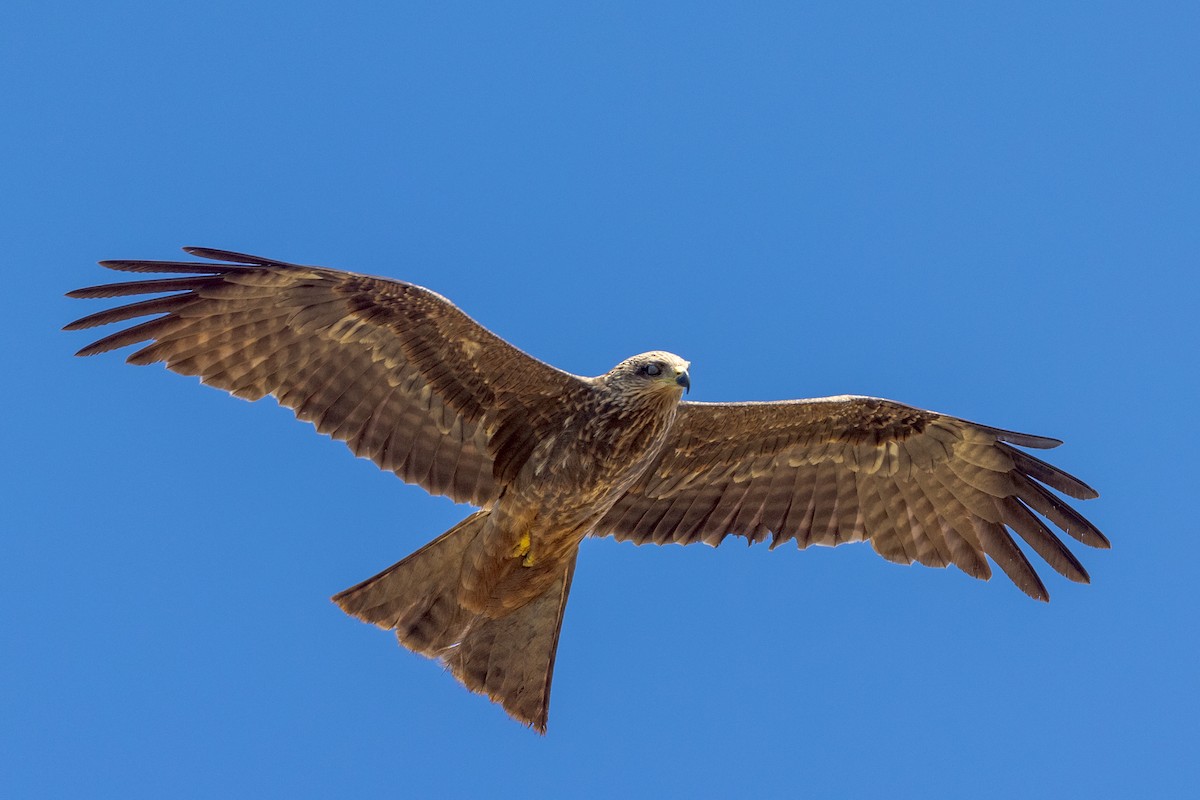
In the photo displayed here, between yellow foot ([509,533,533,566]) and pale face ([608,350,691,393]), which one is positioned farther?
yellow foot ([509,533,533,566])

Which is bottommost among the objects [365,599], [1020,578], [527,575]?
[365,599]

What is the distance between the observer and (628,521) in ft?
39.2

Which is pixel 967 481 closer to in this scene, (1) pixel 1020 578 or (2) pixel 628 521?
(1) pixel 1020 578

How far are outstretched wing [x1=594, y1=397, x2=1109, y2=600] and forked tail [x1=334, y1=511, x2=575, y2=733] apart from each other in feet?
3.44

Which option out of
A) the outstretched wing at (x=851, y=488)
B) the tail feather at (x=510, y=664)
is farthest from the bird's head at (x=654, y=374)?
the tail feather at (x=510, y=664)

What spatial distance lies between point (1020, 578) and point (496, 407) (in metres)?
4.30

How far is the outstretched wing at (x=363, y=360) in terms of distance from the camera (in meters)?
10.6

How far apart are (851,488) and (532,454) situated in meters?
2.67

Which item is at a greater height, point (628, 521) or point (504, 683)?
point (628, 521)

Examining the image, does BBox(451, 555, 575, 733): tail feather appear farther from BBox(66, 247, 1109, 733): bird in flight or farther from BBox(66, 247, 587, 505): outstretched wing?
BBox(66, 247, 587, 505): outstretched wing

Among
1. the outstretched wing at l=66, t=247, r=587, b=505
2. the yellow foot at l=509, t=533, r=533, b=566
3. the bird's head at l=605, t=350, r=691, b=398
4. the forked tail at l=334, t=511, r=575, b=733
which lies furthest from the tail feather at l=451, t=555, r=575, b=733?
the bird's head at l=605, t=350, r=691, b=398

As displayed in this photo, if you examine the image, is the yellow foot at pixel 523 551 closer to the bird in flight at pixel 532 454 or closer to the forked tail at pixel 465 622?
the bird in flight at pixel 532 454

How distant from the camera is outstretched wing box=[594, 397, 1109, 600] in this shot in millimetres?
11641

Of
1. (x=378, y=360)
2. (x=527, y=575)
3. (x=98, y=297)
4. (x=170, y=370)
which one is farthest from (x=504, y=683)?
(x=98, y=297)
